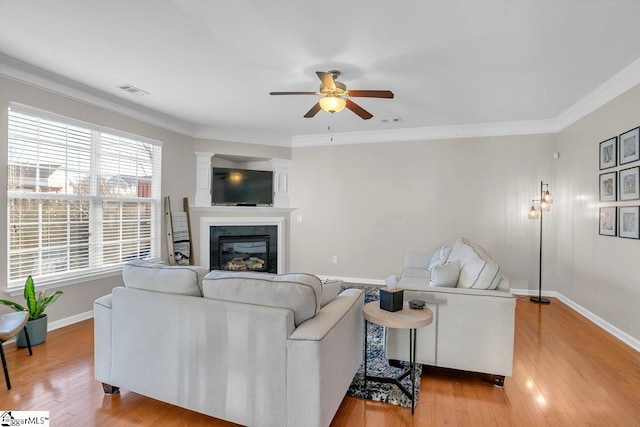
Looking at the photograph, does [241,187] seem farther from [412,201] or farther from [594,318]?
[594,318]

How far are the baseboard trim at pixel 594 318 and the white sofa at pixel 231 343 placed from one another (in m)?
2.92

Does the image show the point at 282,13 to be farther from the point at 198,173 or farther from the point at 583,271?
the point at 583,271

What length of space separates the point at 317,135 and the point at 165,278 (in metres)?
4.34

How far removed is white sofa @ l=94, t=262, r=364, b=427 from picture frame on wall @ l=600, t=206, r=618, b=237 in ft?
10.5

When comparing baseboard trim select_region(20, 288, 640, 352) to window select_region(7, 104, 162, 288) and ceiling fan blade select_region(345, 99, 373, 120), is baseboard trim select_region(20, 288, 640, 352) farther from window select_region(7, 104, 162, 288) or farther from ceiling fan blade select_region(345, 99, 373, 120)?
ceiling fan blade select_region(345, 99, 373, 120)

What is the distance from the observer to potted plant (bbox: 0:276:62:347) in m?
3.01

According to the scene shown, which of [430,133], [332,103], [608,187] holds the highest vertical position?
[430,133]

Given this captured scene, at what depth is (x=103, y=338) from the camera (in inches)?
85.0

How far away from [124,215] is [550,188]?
601 cm

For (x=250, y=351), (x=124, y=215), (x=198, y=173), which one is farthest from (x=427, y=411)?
(x=198, y=173)

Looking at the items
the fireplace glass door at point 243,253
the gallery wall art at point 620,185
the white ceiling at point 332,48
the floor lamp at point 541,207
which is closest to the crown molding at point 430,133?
the white ceiling at point 332,48

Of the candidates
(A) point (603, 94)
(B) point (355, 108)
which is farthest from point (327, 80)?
(A) point (603, 94)

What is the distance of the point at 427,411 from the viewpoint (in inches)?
83.4

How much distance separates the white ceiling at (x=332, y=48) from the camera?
7.43 feet
